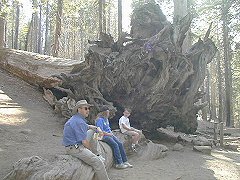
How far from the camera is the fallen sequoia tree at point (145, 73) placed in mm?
11492

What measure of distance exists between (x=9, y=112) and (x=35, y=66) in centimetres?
443

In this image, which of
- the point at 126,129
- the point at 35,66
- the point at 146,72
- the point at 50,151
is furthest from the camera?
the point at 35,66

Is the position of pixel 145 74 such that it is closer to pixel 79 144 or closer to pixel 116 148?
pixel 116 148

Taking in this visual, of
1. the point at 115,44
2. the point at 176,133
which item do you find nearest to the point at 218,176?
the point at 115,44

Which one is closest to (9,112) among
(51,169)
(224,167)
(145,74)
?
(145,74)

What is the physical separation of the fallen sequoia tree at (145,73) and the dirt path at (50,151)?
4.37 ft

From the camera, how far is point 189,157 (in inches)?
402

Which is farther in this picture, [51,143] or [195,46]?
[195,46]

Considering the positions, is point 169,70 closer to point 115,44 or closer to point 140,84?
point 140,84

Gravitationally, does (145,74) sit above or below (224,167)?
above

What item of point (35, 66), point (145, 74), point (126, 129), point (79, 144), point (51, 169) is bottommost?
point (51, 169)

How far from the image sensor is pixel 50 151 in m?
7.40

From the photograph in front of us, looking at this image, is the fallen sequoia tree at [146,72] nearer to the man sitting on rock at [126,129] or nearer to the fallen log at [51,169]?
the man sitting on rock at [126,129]

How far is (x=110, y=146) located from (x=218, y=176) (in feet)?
9.89
